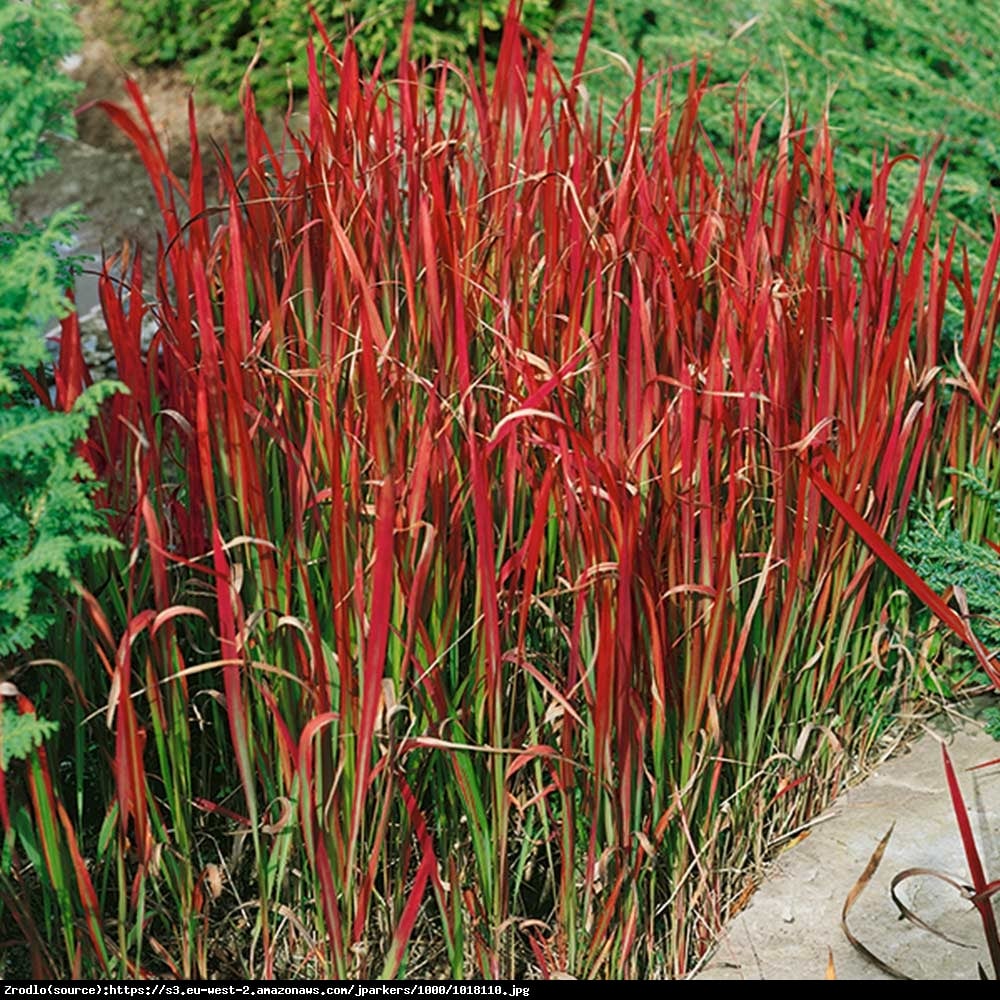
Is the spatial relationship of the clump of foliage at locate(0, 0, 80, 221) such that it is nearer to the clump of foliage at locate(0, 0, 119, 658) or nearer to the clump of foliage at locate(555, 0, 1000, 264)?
the clump of foliage at locate(0, 0, 119, 658)

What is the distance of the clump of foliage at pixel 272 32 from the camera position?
518cm

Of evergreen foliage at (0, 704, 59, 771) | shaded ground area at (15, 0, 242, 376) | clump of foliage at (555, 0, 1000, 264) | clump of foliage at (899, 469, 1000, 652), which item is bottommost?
shaded ground area at (15, 0, 242, 376)

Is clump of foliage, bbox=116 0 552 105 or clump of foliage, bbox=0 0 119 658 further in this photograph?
clump of foliage, bbox=116 0 552 105

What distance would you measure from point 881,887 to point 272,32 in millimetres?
4159

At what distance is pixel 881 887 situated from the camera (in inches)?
79.9

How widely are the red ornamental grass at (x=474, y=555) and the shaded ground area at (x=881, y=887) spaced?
2.6 inches

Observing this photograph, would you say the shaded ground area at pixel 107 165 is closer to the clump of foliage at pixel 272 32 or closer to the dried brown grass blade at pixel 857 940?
the clump of foliage at pixel 272 32

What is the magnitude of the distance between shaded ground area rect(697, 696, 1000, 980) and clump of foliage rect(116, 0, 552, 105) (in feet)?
10.8

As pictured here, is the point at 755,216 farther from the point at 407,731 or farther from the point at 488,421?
the point at 407,731

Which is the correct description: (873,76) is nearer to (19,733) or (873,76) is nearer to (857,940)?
(857,940)

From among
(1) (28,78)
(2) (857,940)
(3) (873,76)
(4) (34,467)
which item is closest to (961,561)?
(2) (857,940)

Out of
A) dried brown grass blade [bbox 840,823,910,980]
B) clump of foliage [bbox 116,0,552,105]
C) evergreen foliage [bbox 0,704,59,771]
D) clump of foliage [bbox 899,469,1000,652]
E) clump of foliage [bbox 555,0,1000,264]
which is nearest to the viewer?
evergreen foliage [bbox 0,704,59,771]

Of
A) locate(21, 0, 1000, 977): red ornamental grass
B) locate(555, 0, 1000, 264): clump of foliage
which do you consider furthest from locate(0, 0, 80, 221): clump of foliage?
locate(555, 0, 1000, 264): clump of foliage

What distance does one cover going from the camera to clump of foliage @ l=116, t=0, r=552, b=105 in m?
5.18
